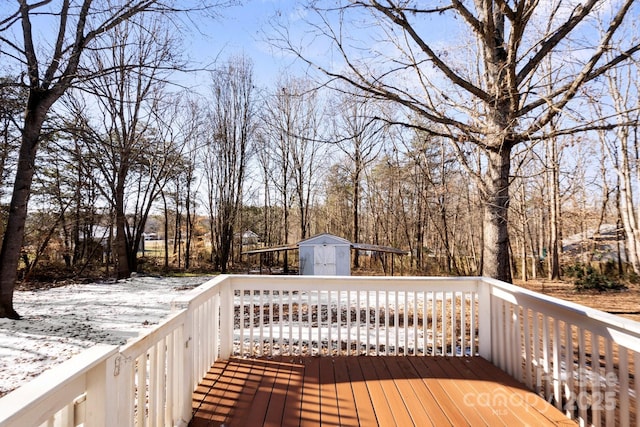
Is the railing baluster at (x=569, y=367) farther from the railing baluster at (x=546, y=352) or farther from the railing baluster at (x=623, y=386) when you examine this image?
the railing baluster at (x=623, y=386)

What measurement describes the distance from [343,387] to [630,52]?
409 cm

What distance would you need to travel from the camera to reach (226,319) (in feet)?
10.3

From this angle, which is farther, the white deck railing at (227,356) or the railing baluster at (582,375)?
the railing baluster at (582,375)

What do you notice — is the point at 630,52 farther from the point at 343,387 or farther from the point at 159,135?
the point at 159,135

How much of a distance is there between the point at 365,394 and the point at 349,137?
2.84 meters

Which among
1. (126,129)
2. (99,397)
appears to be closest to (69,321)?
(99,397)

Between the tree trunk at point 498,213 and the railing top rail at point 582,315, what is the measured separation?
757mm

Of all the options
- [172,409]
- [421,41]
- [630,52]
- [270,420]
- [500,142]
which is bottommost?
[270,420]

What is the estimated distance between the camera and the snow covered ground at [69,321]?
14.1ft

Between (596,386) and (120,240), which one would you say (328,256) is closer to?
(120,240)

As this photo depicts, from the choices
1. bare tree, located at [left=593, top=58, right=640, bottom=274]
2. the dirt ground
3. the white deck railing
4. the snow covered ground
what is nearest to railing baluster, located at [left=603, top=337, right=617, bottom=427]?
the white deck railing

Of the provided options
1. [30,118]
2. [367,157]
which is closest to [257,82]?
[367,157]

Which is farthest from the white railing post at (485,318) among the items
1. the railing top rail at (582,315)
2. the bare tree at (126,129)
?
the bare tree at (126,129)

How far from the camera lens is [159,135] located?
1398 cm
